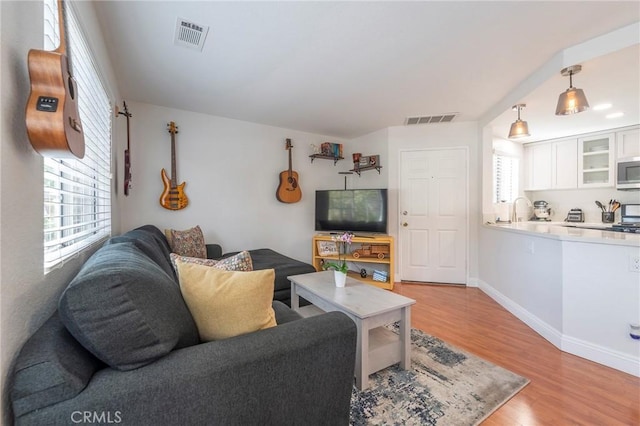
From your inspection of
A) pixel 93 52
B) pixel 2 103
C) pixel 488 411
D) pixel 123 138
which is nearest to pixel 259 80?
pixel 93 52

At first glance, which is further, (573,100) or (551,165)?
(551,165)

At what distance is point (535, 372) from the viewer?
180cm

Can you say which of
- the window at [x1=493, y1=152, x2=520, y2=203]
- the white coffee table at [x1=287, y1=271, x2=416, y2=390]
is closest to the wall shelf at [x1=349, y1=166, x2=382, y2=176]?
the window at [x1=493, y1=152, x2=520, y2=203]

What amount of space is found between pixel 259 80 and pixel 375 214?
2.33 meters

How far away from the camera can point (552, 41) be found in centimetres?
194

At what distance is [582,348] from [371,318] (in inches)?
67.9

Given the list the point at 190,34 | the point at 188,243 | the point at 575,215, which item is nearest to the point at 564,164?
the point at 575,215

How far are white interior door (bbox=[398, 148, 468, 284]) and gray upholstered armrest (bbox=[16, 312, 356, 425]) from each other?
3158mm

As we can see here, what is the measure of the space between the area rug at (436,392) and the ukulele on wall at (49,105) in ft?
5.68

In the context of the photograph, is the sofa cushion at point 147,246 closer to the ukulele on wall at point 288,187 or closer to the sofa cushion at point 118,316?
the sofa cushion at point 118,316

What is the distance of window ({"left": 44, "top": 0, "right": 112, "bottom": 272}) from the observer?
38.7 inches

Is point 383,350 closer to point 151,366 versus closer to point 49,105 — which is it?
point 151,366

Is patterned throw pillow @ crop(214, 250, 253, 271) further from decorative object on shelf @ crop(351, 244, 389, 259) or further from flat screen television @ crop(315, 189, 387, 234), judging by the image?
flat screen television @ crop(315, 189, 387, 234)

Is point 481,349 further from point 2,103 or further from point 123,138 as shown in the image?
point 123,138
